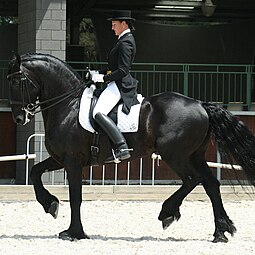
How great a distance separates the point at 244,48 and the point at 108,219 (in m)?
10.7

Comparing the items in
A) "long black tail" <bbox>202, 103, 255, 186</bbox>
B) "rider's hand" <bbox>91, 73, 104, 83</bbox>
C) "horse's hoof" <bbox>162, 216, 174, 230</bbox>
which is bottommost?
"horse's hoof" <bbox>162, 216, 174, 230</bbox>

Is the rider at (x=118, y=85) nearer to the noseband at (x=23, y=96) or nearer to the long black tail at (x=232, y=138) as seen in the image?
the noseband at (x=23, y=96)

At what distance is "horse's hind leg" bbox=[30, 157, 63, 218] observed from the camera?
9.36 metres

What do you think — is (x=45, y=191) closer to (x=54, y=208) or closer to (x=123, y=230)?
(x=54, y=208)

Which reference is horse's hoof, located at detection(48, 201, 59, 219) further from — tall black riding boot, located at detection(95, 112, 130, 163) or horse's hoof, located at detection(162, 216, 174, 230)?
horse's hoof, located at detection(162, 216, 174, 230)

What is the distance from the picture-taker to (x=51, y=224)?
418 inches

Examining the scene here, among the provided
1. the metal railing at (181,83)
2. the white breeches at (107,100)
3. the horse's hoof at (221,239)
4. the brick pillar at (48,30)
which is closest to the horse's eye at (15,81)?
the white breeches at (107,100)

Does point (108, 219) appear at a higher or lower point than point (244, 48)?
lower

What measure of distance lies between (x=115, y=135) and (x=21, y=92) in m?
1.19

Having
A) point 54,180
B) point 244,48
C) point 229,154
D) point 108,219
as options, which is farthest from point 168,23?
point 229,154

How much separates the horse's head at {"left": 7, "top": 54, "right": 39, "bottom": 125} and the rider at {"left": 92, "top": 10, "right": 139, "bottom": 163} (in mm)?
730

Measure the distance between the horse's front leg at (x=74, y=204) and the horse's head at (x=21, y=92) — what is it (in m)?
0.78

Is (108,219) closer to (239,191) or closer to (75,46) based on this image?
(239,191)

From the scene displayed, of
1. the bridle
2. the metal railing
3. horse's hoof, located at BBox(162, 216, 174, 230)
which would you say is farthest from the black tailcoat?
the metal railing
